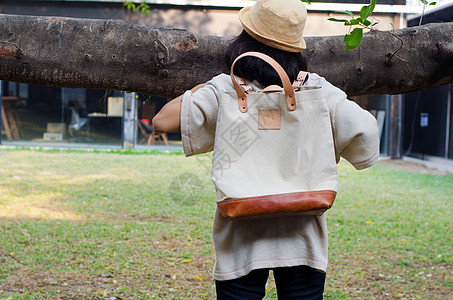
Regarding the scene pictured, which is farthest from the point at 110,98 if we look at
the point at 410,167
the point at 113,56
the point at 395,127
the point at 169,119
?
the point at 169,119

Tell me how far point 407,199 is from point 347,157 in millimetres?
7582

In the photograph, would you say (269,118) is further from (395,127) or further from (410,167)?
(395,127)

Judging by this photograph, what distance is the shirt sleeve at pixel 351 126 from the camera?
1856 millimetres

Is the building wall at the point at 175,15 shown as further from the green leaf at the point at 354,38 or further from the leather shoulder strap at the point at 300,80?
the leather shoulder strap at the point at 300,80

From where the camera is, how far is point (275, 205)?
5.86 feet

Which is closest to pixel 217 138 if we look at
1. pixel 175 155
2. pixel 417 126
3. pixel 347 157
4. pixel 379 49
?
pixel 347 157

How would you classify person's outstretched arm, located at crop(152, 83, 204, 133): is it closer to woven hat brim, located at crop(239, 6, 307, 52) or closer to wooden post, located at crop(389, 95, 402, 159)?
woven hat brim, located at crop(239, 6, 307, 52)

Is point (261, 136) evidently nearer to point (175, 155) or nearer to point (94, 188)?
point (94, 188)

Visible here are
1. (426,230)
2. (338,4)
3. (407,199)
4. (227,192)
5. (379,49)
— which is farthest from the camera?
(338,4)

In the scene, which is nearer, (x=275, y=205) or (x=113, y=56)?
(x=275, y=205)

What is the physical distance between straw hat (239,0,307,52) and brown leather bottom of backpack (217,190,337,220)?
535 millimetres

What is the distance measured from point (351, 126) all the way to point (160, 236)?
4.54 meters

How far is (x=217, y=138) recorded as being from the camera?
1.83 m

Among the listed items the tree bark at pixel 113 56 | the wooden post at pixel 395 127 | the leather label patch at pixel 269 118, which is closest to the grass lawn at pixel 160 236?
the tree bark at pixel 113 56
